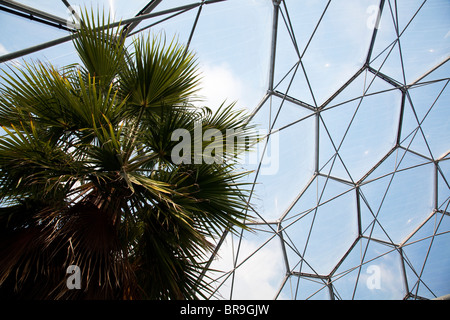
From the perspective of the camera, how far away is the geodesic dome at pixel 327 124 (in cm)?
903

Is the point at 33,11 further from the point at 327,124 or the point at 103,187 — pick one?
the point at 327,124

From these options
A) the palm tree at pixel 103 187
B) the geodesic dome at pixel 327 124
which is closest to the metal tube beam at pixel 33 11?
the geodesic dome at pixel 327 124

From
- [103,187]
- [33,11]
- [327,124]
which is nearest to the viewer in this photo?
[103,187]

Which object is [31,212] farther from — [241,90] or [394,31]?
[394,31]

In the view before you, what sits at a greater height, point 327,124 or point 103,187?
point 327,124

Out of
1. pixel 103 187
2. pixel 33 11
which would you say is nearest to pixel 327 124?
pixel 33 11

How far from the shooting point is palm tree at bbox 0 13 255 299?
10.8ft

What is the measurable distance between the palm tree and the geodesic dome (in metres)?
3.11

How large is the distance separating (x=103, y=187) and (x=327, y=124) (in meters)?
10.5

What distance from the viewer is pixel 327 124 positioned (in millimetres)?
12578

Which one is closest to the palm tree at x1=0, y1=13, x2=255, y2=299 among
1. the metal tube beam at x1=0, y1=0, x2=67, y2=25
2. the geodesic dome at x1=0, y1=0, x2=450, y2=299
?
the metal tube beam at x1=0, y1=0, x2=67, y2=25

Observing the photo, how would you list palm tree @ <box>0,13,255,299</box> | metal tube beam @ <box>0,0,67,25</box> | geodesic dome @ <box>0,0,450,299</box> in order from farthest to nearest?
geodesic dome @ <box>0,0,450,299</box>
metal tube beam @ <box>0,0,67,25</box>
palm tree @ <box>0,13,255,299</box>

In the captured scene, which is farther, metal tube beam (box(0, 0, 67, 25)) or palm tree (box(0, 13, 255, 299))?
metal tube beam (box(0, 0, 67, 25))

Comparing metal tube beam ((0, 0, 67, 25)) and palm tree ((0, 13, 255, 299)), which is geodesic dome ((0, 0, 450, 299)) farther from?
palm tree ((0, 13, 255, 299))
